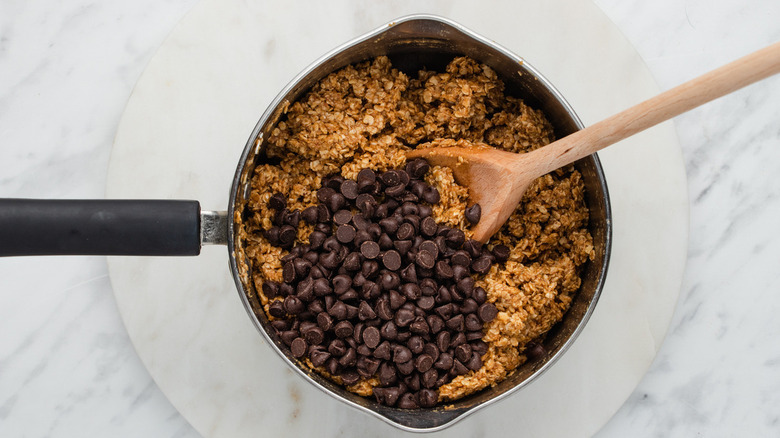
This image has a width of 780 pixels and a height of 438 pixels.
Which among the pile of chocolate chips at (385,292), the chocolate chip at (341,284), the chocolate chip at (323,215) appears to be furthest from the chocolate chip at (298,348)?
the chocolate chip at (323,215)

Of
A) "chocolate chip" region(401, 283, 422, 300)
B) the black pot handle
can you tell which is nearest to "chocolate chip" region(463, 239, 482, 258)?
"chocolate chip" region(401, 283, 422, 300)

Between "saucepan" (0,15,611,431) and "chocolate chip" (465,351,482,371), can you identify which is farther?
"chocolate chip" (465,351,482,371)

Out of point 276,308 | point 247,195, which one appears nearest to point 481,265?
point 276,308

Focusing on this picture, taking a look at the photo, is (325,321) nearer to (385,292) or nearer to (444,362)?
(385,292)

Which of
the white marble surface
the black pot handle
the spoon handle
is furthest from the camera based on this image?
the white marble surface

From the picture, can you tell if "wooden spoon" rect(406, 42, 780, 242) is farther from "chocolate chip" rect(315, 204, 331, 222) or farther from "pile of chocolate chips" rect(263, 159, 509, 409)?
"chocolate chip" rect(315, 204, 331, 222)

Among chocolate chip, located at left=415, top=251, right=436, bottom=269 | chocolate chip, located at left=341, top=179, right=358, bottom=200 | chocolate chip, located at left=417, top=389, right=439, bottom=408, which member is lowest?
chocolate chip, located at left=417, top=389, right=439, bottom=408

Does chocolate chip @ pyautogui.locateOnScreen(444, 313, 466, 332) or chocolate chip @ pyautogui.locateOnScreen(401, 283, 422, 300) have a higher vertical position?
chocolate chip @ pyautogui.locateOnScreen(401, 283, 422, 300)

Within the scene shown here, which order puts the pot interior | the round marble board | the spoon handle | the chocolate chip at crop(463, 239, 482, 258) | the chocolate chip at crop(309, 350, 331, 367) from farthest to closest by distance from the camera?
the round marble board < the chocolate chip at crop(463, 239, 482, 258) < the chocolate chip at crop(309, 350, 331, 367) < the pot interior < the spoon handle
